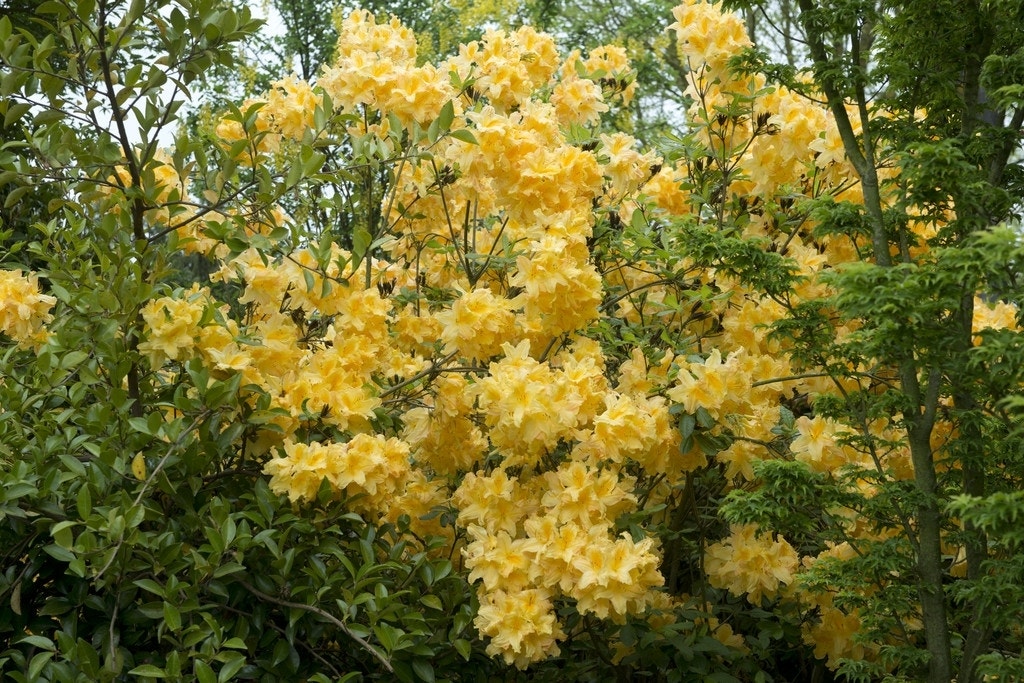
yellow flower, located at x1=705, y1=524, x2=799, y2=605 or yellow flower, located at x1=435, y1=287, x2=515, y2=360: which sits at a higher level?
yellow flower, located at x1=435, y1=287, x2=515, y2=360

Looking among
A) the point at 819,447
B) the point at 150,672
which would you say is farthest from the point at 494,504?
the point at 150,672

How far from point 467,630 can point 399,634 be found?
543 mm

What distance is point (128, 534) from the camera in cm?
217

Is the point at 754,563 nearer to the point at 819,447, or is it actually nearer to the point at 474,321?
the point at 819,447

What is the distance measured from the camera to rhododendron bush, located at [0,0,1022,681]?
2.28 metres

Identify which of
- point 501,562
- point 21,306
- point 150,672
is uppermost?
point 21,306

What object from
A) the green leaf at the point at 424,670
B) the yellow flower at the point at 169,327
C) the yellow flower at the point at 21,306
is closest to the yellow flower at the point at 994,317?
the green leaf at the point at 424,670

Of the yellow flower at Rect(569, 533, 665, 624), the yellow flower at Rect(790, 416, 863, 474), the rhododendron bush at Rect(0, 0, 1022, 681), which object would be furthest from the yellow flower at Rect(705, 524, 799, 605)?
the yellow flower at Rect(569, 533, 665, 624)

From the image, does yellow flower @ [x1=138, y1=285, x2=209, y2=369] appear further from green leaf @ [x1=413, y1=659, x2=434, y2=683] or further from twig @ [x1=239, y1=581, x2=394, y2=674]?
green leaf @ [x1=413, y1=659, x2=434, y2=683]

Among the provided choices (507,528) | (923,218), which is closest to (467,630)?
(507,528)

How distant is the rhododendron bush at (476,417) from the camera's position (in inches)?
89.8

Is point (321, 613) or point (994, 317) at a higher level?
point (994, 317)

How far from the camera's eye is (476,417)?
3049 mm

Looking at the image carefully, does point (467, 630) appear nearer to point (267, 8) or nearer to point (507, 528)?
point (507, 528)
